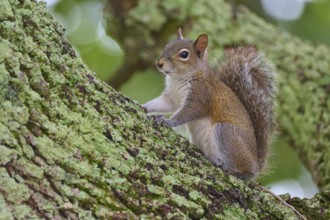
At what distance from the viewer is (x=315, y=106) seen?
3.75 metres

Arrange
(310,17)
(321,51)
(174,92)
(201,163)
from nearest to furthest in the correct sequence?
(201,163) < (174,92) < (321,51) < (310,17)

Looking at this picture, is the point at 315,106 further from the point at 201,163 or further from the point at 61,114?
the point at 61,114

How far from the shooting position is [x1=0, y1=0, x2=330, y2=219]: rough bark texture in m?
1.75

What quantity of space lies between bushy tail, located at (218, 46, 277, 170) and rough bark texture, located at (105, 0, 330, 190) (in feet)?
1.45

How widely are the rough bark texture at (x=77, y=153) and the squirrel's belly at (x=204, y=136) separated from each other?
823mm

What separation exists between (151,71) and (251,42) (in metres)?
1.49

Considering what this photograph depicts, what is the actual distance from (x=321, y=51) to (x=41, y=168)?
9.18 feet

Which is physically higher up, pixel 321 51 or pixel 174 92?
pixel 321 51

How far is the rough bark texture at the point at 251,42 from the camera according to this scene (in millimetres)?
3775

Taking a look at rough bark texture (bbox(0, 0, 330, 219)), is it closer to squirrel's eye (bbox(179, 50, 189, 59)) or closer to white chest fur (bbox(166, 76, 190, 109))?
white chest fur (bbox(166, 76, 190, 109))

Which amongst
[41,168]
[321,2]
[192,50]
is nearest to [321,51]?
[192,50]

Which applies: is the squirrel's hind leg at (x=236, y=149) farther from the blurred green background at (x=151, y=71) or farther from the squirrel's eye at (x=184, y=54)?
the blurred green background at (x=151, y=71)

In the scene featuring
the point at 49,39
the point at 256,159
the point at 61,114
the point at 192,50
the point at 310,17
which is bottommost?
the point at 61,114

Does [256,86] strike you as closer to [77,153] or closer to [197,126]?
[197,126]
